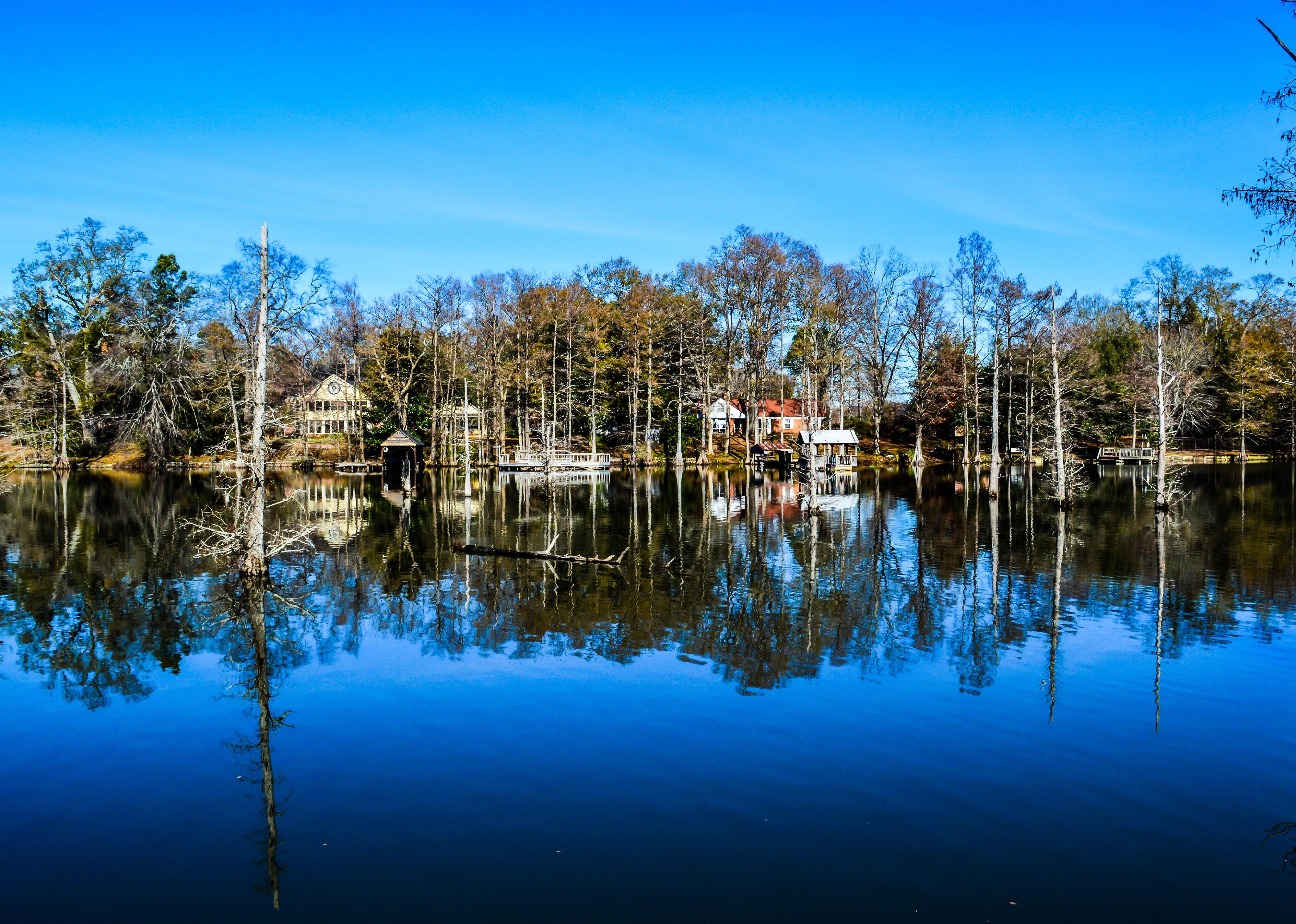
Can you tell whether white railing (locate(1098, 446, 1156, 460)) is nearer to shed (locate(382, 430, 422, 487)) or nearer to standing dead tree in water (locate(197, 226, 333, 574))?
shed (locate(382, 430, 422, 487))

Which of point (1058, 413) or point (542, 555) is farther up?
point (1058, 413)

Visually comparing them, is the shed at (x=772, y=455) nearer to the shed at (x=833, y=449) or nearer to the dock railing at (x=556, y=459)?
the shed at (x=833, y=449)

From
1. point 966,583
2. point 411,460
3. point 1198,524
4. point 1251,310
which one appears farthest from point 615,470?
point 1251,310

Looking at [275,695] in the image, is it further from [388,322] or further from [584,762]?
[388,322]

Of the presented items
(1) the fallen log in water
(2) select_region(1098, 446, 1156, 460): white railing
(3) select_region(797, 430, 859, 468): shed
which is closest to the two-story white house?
(3) select_region(797, 430, 859, 468): shed

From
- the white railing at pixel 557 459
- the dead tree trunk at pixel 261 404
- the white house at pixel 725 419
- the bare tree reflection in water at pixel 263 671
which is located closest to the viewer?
Answer: the bare tree reflection in water at pixel 263 671

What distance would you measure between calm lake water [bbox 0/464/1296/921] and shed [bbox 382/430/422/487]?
898 inches

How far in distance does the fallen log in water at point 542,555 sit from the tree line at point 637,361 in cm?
3521

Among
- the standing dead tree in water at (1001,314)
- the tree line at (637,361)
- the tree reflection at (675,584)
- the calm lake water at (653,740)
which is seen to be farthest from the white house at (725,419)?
the calm lake water at (653,740)

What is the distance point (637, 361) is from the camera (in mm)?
64938

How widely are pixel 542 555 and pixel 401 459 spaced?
1410 inches

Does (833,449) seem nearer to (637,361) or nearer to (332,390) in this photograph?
(637,361)

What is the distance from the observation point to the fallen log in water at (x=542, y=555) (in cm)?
2045

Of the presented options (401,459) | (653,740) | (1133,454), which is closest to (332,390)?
(401,459)
